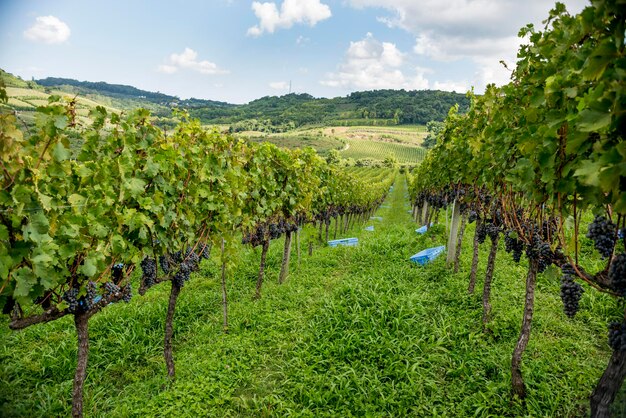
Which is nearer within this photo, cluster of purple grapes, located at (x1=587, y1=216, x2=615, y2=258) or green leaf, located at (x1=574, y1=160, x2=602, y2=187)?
green leaf, located at (x1=574, y1=160, x2=602, y2=187)

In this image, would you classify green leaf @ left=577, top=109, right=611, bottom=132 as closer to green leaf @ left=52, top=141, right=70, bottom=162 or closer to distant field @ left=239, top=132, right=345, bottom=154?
green leaf @ left=52, top=141, right=70, bottom=162

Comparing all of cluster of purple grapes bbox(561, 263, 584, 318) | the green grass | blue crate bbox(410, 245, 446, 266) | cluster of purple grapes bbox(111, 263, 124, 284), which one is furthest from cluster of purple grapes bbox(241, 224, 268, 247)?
cluster of purple grapes bbox(561, 263, 584, 318)

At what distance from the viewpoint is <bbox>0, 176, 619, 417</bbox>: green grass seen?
5062 millimetres

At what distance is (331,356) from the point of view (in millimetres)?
6094

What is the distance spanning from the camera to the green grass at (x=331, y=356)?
199 inches

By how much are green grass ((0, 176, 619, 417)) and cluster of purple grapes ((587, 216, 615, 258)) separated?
106cm

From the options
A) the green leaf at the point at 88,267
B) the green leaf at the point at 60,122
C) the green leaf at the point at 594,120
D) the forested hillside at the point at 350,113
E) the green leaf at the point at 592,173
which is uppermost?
the forested hillside at the point at 350,113

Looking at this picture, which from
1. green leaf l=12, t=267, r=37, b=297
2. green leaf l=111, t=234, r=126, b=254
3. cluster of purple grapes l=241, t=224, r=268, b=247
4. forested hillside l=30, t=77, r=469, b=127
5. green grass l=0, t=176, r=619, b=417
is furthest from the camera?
forested hillside l=30, t=77, r=469, b=127

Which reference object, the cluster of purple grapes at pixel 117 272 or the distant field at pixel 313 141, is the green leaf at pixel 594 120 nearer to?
the cluster of purple grapes at pixel 117 272

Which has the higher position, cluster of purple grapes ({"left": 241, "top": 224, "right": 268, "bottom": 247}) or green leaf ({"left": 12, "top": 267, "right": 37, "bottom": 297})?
green leaf ({"left": 12, "top": 267, "right": 37, "bottom": 297})

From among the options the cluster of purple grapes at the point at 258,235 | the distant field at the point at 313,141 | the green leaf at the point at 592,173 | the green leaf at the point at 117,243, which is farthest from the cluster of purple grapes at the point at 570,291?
the distant field at the point at 313,141

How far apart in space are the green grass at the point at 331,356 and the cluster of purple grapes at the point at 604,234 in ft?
3.49

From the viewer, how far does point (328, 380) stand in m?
5.52

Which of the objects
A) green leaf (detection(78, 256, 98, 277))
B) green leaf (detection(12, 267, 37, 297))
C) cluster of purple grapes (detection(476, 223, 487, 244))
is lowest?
cluster of purple grapes (detection(476, 223, 487, 244))
